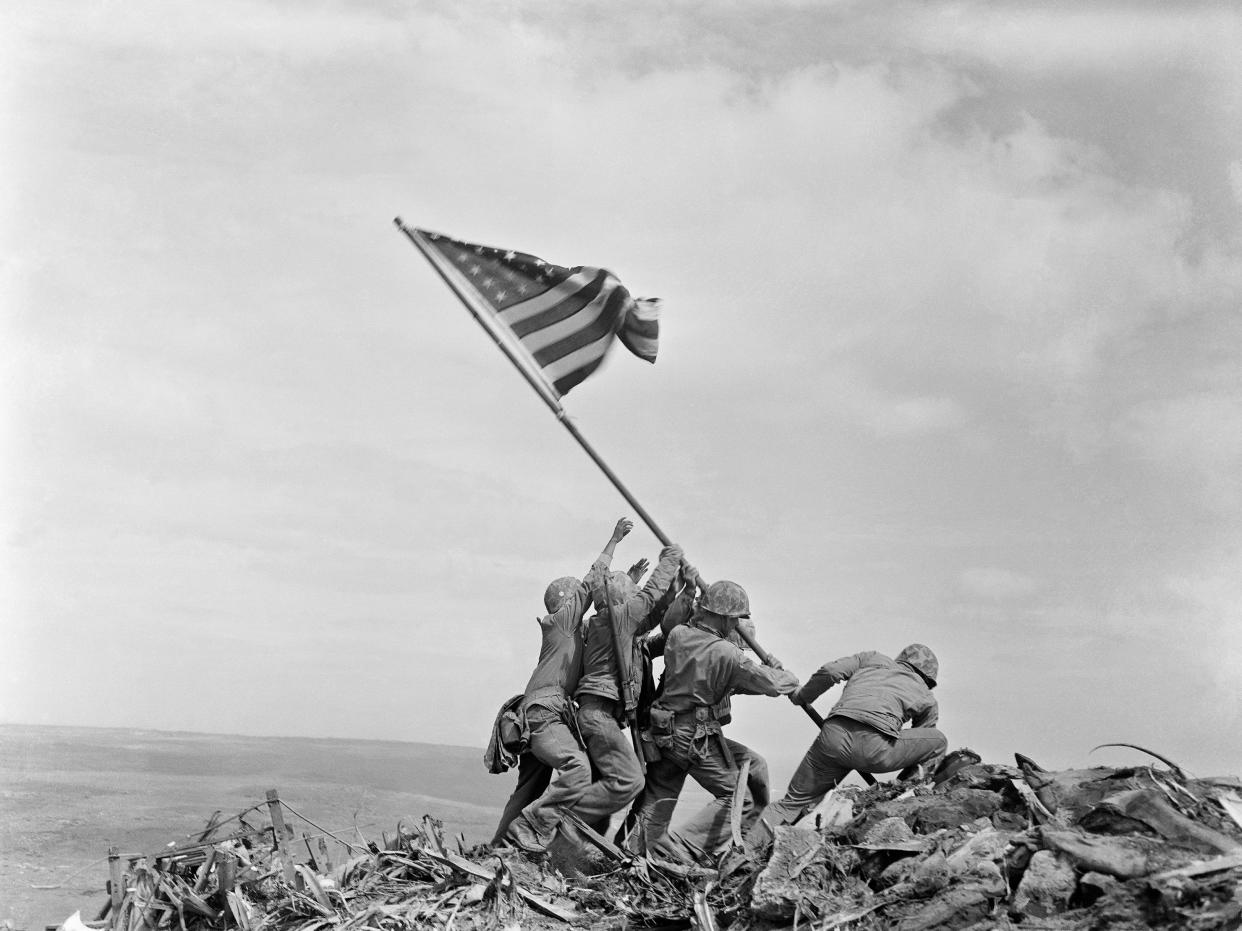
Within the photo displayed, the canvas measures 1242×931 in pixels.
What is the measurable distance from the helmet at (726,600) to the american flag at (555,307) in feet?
8.57

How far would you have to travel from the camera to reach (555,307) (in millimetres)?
14539

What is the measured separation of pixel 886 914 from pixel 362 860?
472 centimetres

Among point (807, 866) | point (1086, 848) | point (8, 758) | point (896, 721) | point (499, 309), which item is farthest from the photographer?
point (8, 758)

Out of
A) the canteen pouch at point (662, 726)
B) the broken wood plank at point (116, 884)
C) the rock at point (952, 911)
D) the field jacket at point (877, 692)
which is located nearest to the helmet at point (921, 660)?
the field jacket at point (877, 692)

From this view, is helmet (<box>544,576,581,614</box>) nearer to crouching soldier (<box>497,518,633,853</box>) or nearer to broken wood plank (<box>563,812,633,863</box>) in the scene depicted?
crouching soldier (<box>497,518,633,853</box>)

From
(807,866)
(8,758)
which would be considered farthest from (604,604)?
(8,758)

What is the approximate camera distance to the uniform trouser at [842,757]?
42.4ft

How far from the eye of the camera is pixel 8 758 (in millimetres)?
36531

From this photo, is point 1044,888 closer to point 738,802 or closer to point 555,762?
point 738,802

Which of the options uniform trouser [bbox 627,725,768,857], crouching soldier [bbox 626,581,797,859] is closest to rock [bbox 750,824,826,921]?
uniform trouser [bbox 627,725,768,857]

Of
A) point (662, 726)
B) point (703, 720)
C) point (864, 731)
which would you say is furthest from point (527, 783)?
point (864, 731)

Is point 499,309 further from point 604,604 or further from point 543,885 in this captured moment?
point 543,885

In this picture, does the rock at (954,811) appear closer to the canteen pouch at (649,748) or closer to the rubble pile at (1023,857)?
the rubble pile at (1023,857)

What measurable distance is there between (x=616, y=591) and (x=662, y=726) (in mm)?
1321
